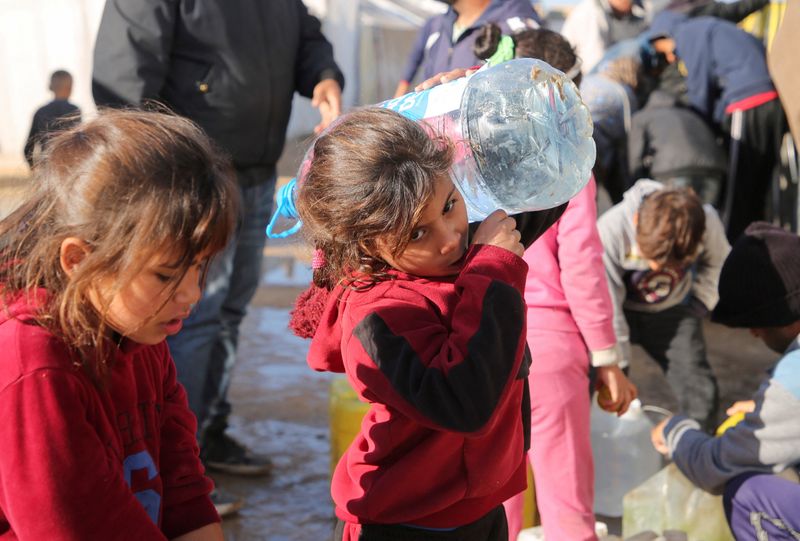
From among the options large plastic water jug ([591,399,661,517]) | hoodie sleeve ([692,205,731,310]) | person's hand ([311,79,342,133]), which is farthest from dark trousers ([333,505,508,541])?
hoodie sleeve ([692,205,731,310])

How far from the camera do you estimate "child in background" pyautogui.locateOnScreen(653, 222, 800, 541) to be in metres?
2.42

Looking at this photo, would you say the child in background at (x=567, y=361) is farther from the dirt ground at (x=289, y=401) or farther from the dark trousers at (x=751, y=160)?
the dark trousers at (x=751, y=160)

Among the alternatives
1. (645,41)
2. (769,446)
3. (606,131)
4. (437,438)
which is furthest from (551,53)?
(645,41)

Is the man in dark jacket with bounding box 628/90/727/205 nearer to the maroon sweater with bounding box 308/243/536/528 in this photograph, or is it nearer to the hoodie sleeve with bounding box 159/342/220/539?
the maroon sweater with bounding box 308/243/536/528

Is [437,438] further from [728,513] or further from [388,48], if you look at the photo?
[388,48]

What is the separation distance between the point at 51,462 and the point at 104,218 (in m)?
0.38

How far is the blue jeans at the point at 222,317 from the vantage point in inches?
126

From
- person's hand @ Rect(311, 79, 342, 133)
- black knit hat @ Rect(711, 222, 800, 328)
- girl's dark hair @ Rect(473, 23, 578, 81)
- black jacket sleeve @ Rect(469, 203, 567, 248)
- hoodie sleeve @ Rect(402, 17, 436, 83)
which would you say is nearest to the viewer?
black jacket sleeve @ Rect(469, 203, 567, 248)

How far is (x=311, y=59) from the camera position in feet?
11.4

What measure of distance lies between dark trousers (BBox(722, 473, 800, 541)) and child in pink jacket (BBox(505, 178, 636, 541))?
0.40 meters

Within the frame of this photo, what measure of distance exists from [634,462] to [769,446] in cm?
101

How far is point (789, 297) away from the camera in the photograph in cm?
261

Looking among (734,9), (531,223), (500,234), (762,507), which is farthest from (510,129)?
(734,9)

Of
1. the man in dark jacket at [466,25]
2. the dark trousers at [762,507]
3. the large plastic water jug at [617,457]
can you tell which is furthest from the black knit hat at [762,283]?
the man in dark jacket at [466,25]
